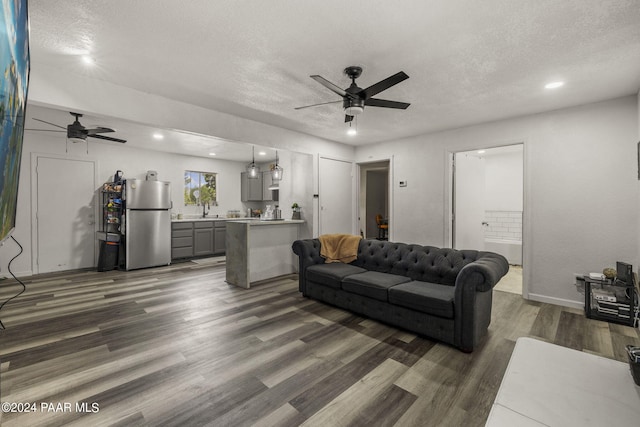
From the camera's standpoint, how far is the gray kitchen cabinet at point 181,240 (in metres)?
6.57

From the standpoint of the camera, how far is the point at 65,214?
5.65 m

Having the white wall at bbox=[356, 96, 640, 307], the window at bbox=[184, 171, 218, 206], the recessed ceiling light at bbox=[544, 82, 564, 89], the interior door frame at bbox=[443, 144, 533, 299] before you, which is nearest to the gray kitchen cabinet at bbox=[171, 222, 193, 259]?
the window at bbox=[184, 171, 218, 206]

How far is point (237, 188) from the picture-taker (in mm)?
8391

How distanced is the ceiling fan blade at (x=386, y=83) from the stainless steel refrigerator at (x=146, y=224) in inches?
207

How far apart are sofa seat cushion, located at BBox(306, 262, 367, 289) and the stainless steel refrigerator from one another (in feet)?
13.1

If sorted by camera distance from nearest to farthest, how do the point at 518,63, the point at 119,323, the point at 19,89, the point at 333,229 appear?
1. the point at 19,89
2. the point at 518,63
3. the point at 119,323
4. the point at 333,229

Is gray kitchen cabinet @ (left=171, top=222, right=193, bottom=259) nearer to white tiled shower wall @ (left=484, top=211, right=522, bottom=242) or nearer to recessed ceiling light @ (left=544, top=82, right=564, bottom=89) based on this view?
recessed ceiling light @ (left=544, top=82, right=564, bottom=89)

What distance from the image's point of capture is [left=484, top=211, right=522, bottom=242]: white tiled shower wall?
21.1 feet

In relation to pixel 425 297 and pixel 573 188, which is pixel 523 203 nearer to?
pixel 573 188

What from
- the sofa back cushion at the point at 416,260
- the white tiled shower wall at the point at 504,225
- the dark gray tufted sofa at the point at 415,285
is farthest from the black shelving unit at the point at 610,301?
the white tiled shower wall at the point at 504,225

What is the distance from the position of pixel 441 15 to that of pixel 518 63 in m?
1.20

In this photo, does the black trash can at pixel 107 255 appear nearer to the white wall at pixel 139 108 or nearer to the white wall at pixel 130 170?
the white wall at pixel 130 170

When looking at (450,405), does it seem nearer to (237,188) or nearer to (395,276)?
(395,276)

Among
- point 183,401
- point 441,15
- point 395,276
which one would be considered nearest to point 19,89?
point 183,401
